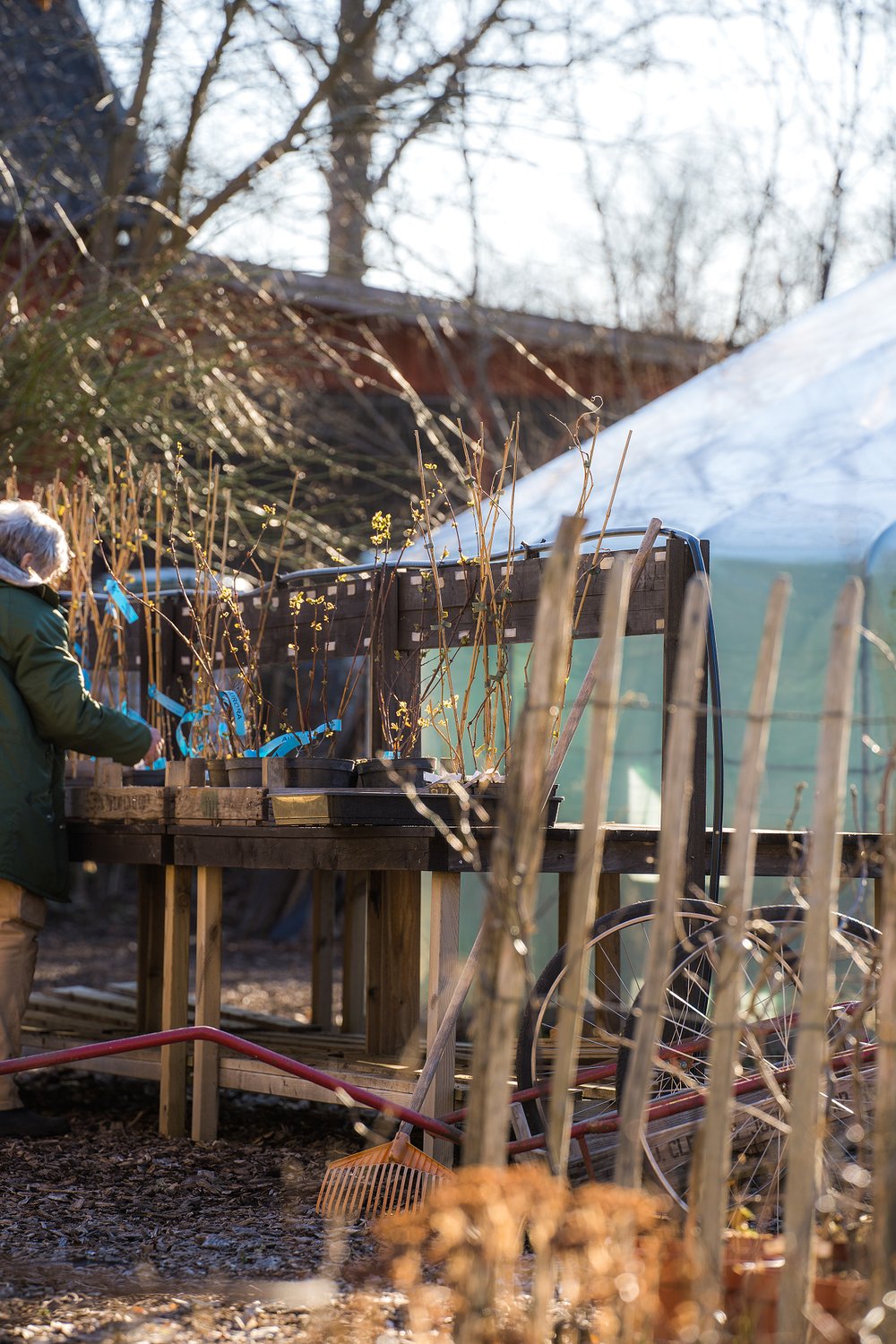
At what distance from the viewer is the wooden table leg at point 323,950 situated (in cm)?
562

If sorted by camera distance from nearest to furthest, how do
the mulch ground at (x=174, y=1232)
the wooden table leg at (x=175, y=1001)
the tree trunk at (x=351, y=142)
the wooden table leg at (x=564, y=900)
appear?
1. the mulch ground at (x=174, y=1232)
2. the wooden table leg at (x=564, y=900)
3. the wooden table leg at (x=175, y=1001)
4. the tree trunk at (x=351, y=142)

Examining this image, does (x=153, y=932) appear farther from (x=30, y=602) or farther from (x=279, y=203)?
(x=279, y=203)

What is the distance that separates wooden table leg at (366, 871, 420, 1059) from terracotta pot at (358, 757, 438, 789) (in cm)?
58

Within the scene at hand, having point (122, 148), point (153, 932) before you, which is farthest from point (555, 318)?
point (153, 932)

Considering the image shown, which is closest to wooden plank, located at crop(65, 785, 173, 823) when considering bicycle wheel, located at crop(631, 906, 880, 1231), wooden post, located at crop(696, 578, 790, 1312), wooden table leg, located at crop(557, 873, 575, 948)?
wooden table leg, located at crop(557, 873, 575, 948)

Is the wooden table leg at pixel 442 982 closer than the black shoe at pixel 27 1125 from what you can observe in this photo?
Yes

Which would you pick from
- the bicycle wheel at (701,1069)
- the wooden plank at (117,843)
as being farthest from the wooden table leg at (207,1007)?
the bicycle wheel at (701,1069)

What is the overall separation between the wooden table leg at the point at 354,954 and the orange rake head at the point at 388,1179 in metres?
1.96

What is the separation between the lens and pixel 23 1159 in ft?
13.6

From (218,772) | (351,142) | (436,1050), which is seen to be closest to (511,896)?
(436,1050)

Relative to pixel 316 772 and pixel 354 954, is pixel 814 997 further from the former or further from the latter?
pixel 354 954

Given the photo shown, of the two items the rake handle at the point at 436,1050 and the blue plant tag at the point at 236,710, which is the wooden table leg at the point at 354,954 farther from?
the rake handle at the point at 436,1050

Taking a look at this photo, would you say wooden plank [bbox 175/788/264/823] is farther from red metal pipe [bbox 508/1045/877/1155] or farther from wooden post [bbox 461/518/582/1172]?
wooden post [bbox 461/518/582/1172]

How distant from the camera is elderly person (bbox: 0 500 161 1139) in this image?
4.34 m
